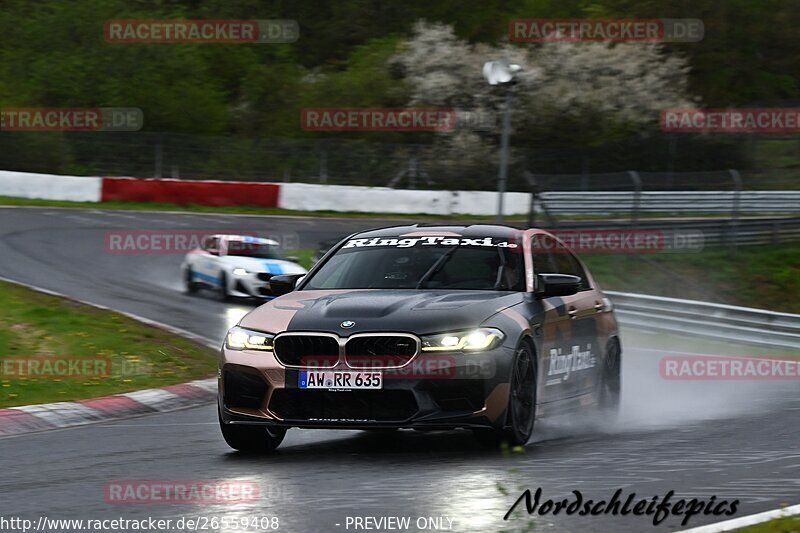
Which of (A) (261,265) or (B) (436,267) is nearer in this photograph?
(B) (436,267)

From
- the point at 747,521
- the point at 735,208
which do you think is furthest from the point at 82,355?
the point at 735,208

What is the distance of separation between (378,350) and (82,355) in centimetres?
677

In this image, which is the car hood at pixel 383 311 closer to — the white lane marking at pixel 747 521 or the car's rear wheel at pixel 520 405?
the car's rear wheel at pixel 520 405

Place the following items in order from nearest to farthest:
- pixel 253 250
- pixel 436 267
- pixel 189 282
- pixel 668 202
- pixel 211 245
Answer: pixel 436 267
pixel 253 250
pixel 211 245
pixel 189 282
pixel 668 202

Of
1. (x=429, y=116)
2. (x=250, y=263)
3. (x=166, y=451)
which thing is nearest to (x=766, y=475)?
(x=166, y=451)

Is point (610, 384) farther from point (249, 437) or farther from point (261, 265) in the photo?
point (261, 265)

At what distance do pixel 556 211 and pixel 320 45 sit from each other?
4312cm

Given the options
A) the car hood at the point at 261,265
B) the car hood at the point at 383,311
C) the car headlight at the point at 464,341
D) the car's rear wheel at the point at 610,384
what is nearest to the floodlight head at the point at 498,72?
the car hood at the point at 261,265

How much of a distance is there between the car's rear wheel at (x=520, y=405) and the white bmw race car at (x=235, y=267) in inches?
521

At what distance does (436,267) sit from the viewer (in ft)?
29.7

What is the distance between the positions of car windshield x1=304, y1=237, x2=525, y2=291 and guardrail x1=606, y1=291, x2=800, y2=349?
10.6 metres

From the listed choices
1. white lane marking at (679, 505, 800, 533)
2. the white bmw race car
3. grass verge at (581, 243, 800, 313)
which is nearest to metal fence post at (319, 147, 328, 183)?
grass verge at (581, 243, 800, 313)

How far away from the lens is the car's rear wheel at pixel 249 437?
8.54m

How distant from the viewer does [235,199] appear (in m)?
40.1
